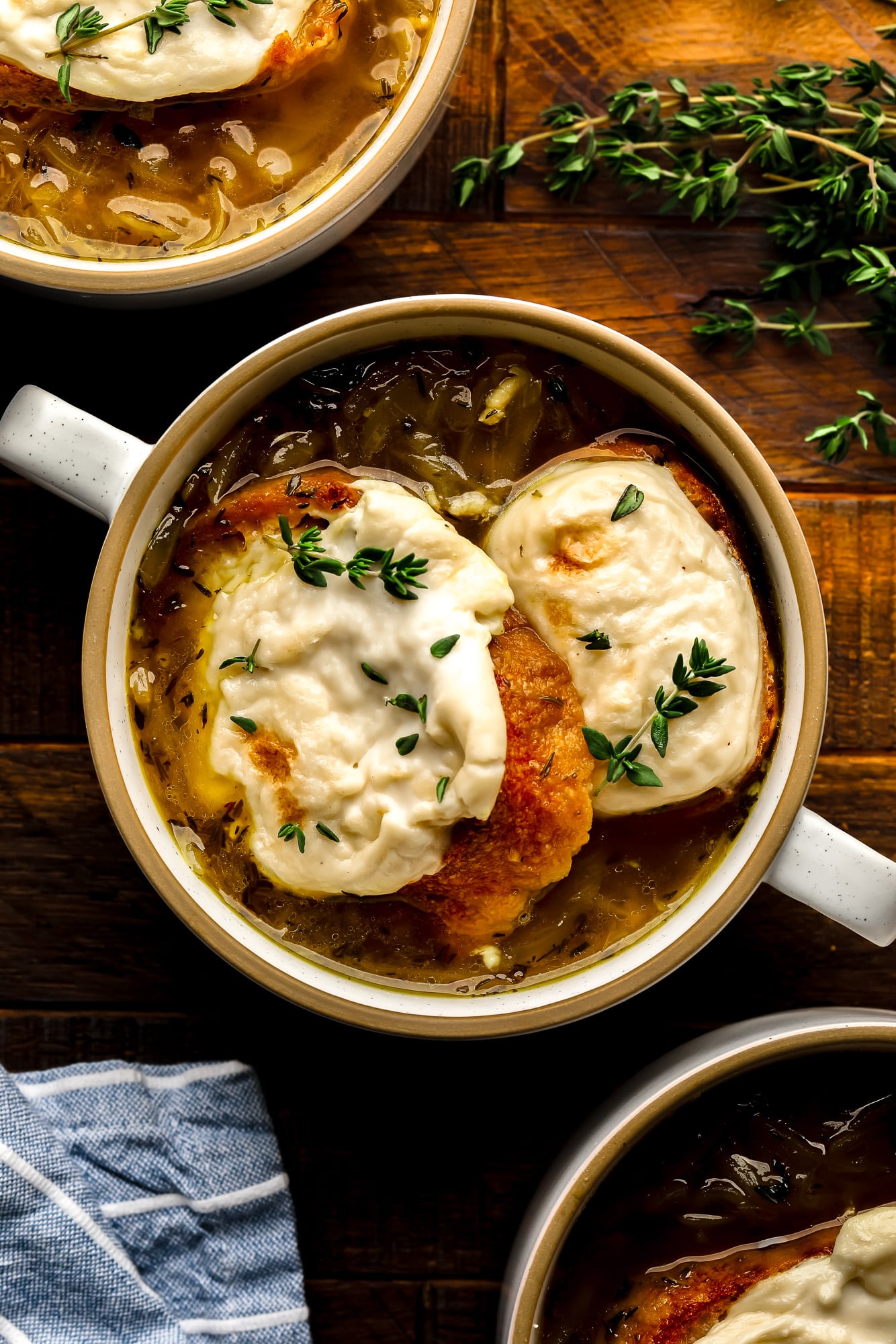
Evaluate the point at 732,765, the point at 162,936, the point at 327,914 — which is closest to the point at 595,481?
the point at 732,765

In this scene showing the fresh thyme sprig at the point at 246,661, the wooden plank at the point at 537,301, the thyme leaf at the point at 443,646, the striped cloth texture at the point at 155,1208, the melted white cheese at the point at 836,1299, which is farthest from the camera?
the wooden plank at the point at 537,301

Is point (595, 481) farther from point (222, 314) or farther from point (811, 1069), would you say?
point (811, 1069)

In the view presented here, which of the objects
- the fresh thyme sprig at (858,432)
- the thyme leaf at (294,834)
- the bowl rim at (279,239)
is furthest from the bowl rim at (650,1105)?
the bowl rim at (279,239)

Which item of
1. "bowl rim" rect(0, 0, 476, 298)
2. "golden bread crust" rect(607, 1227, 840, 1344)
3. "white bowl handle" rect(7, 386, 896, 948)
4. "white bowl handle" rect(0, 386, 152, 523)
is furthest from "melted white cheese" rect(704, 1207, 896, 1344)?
"bowl rim" rect(0, 0, 476, 298)

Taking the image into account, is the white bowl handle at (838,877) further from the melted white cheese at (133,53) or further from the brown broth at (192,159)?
the melted white cheese at (133,53)

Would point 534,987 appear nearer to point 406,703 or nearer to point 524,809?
point 524,809

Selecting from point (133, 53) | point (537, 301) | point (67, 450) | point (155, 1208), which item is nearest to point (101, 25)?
point (133, 53)
